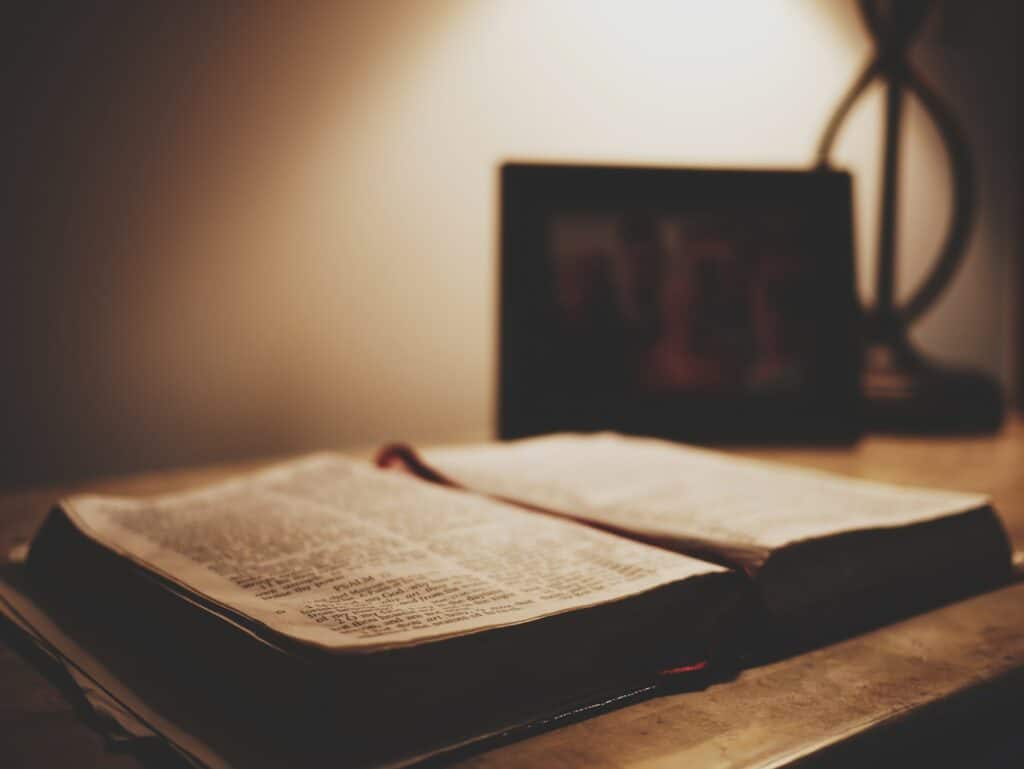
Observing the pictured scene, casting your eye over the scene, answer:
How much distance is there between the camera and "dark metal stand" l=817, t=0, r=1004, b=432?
1080mm

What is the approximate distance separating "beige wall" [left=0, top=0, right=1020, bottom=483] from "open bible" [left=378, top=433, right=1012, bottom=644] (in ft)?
0.99

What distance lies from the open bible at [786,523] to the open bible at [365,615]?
0.08 ft

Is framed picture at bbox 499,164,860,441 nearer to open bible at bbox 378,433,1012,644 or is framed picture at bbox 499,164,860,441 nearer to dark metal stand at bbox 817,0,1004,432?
dark metal stand at bbox 817,0,1004,432

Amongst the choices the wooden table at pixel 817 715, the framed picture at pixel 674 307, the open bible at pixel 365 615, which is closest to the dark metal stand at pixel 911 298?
the framed picture at pixel 674 307

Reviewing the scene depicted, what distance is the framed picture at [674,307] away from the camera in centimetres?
101

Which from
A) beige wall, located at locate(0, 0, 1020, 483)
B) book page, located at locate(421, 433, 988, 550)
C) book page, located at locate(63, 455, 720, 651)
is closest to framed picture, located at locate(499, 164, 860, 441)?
beige wall, located at locate(0, 0, 1020, 483)

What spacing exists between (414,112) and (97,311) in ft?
1.23

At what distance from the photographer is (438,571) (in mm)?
412

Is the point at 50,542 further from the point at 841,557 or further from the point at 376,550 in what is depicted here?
the point at 841,557

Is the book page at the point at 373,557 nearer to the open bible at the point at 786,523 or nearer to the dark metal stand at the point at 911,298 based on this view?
the open bible at the point at 786,523

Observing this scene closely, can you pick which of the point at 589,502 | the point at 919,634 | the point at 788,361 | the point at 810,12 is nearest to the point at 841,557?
the point at 919,634

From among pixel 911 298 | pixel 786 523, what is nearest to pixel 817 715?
pixel 786 523

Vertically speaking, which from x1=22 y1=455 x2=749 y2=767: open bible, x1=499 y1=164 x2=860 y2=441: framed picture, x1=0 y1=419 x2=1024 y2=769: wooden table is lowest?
x1=0 y1=419 x2=1024 y2=769: wooden table

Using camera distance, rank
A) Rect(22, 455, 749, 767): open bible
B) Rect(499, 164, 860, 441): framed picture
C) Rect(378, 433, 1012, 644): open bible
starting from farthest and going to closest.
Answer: Rect(499, 164, 860, 441): framed picture, Rect(378, 433, 1012, 644): open bible, Rect(22, 455, 749, 767): open bible
